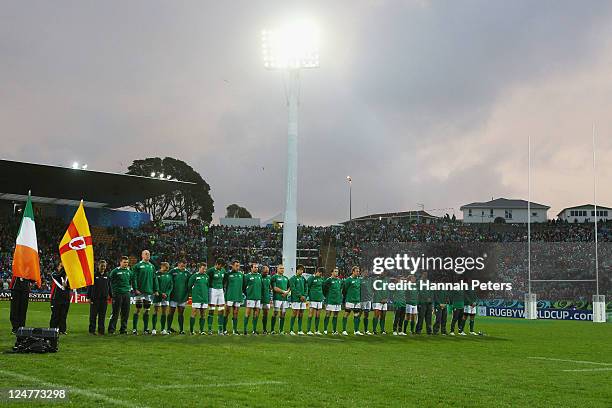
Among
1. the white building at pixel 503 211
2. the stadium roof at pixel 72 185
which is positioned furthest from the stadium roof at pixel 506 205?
the stadium roof at pixel 72 185

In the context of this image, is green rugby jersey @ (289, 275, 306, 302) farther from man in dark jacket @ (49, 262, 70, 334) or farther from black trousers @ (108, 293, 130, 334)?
man in dark jacket @ (49, 262, 70, 334)

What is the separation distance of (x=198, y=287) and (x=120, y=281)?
6.71 ft

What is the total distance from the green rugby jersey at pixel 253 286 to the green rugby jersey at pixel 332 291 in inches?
84.6

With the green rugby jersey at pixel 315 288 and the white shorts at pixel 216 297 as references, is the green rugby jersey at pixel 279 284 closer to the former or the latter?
the green rugby jersey at pixel 315 288

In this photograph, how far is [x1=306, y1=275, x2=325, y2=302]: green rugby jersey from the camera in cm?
2083

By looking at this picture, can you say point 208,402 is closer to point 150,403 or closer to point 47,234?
point 150,403

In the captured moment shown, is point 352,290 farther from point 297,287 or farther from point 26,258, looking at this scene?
point 26,258

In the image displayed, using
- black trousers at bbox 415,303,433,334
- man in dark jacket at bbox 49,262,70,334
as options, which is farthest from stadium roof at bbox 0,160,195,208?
black trousers at bbox 415,303,433,334

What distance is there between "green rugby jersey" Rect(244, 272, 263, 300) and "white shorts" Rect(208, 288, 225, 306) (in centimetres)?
77

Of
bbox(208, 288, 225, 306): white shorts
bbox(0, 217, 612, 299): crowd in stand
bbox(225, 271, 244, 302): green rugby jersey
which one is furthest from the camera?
bbox(0, 217, 612, 299): crowd in stand

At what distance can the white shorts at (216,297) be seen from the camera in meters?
19.3

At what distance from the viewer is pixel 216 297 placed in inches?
762

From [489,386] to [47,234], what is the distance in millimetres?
47958

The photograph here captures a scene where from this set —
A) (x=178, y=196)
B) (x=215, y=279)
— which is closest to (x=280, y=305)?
(x=215, y=279)
